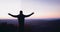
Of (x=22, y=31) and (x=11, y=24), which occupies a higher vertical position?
(x=11, y=24)

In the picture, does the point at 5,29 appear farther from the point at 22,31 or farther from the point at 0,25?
the point at 22,31

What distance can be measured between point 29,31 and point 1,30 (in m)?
1.95

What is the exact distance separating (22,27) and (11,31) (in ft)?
11.5

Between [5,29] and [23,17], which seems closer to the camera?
[23,17]

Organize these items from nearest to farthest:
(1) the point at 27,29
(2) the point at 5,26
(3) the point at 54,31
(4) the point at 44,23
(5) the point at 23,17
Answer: (5) the point at 23,17 < (1) the point at 27,29 < (3) the point at 54,31 < (2) the point at 5,26 < (4) the point at 44,23

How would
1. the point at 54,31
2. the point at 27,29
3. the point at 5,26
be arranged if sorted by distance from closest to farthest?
1. the point at 27,29
2. the point at 54,31
3. the point at 5,26

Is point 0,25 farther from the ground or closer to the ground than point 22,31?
farther from the ground

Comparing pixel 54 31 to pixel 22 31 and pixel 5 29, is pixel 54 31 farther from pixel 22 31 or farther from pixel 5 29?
pixel 22 31

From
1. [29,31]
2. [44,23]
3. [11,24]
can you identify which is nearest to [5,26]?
[11,24]

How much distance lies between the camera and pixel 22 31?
29.5 ft

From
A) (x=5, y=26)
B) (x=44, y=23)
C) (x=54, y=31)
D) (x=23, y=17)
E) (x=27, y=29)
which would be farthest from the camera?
(x=44, y=23)

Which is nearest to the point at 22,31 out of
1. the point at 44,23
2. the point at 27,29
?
the point at 27,29

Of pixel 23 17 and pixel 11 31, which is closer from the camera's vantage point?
pixel 23 17

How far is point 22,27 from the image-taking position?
8.90m
